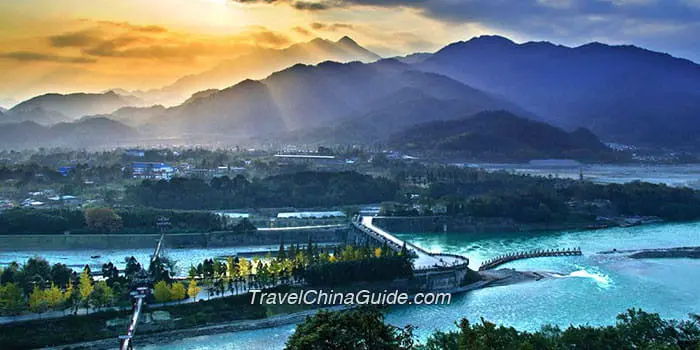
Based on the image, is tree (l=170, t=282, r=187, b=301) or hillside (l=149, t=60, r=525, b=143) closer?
tree (l=170, t=282, r=187, b=301)

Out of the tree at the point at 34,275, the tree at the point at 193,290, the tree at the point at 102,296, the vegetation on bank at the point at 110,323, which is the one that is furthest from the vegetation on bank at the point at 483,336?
the tree at the point at 34,275

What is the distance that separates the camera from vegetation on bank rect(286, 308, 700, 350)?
1135 centimetres

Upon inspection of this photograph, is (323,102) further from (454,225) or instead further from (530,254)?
(530,254)

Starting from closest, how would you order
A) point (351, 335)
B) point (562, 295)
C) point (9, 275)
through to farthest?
point (351, 335), point (9, 275), point (562, 295)

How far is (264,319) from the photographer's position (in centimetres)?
2195

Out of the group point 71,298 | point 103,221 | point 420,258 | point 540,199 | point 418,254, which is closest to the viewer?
point 71,298

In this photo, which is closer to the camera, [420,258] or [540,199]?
[420,258]

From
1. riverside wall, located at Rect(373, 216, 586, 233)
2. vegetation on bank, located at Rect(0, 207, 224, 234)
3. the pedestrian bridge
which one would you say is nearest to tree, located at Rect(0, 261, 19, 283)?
vegetation on bank, located at Rect(0, 207, 224, 234)

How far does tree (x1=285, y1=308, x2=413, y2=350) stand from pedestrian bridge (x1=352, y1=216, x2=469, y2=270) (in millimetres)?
15481

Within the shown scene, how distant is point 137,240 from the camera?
3428 centimetres

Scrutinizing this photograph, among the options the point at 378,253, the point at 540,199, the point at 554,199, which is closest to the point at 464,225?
the point at 540,199

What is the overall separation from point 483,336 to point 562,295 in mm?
12314

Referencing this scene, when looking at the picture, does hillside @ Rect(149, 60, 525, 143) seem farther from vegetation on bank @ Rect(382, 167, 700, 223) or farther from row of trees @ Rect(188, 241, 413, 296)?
row of trees @ Rect(188, 241, 413, 296)

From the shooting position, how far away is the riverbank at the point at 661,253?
1272 inches
